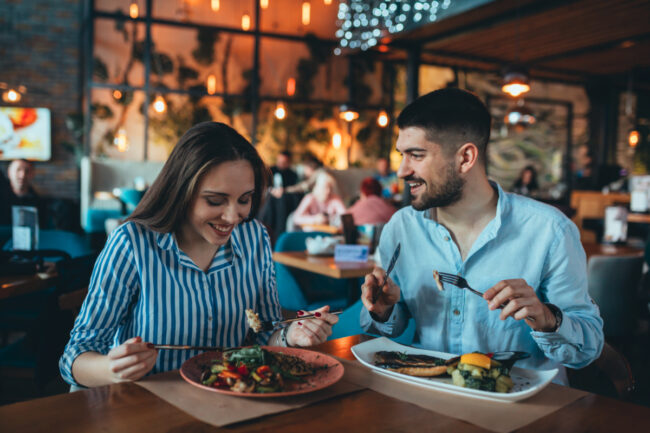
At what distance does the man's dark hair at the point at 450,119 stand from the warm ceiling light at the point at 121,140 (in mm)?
8839

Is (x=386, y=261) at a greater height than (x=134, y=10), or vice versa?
(x=134, y=10)

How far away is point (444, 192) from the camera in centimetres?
170

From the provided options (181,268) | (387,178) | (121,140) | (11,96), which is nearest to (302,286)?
(181,268)

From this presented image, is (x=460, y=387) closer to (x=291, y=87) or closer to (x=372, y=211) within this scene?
(x=372, y=211)

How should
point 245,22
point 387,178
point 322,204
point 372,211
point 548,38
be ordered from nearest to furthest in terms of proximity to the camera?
point 372,211, point 322,204, point 548,38, point 387,178, point 245,22

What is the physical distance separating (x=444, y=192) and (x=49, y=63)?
9.95m

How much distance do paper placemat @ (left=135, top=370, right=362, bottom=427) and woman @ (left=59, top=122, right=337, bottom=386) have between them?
28cm

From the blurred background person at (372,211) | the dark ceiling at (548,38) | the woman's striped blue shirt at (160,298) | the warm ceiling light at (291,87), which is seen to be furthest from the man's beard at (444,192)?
the warm ceiling light at (291,87)

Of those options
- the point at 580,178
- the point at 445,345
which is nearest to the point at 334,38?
the point at 580,178

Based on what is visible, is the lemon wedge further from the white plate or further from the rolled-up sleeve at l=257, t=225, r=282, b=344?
the rolled-up sleeve at l=257, t=225, r=282, b=344

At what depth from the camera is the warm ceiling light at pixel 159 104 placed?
9.38m

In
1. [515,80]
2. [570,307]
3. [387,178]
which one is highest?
[515,80]

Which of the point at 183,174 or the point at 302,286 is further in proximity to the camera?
the point at 302,286

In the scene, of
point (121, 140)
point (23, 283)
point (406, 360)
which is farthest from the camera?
point (121, 140)
